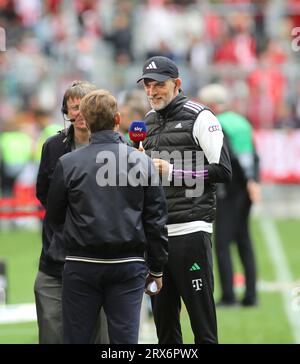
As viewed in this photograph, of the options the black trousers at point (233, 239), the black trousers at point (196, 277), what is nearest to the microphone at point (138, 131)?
the black trousers at point (196, 277)

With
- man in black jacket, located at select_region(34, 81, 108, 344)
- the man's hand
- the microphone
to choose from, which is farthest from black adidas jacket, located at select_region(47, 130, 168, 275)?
the man's hand

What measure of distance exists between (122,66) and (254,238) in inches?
208

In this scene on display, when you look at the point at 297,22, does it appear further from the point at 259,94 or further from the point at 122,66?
the point at 122,66

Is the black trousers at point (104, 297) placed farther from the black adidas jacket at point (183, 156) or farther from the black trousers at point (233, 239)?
the black trousers at point (233, 239)

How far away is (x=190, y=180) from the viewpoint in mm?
7195

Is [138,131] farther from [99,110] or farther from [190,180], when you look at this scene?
[190,180]

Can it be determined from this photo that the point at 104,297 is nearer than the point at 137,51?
Yes

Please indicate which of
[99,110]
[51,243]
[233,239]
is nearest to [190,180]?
[51,243]

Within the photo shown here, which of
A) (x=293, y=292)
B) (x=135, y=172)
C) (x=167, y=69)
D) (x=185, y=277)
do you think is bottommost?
(x=293, y=292)

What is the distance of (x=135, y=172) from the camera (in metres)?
6.30

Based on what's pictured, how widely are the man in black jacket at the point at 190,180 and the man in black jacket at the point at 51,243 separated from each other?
548 millimetres

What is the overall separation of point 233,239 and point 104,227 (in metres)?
Answer: 5.93

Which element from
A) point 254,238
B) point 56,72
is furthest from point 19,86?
point 254,238
